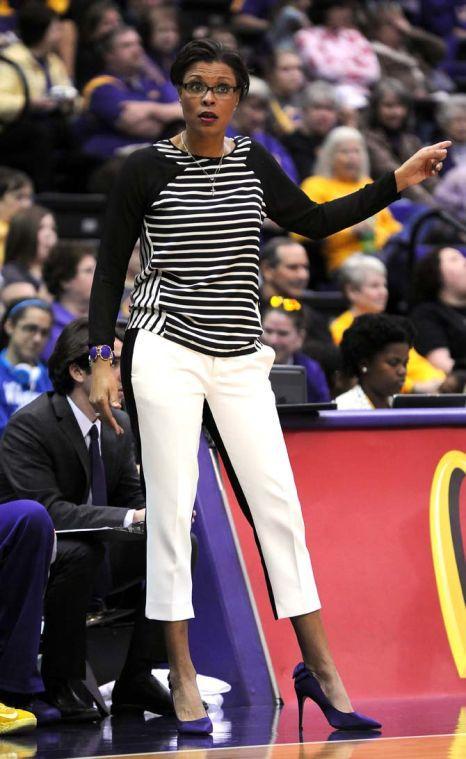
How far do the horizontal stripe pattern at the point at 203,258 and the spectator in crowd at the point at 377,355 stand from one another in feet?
7.80

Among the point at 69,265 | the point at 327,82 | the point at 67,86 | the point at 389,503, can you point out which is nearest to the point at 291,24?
the point at 327,82

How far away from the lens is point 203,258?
4004mm

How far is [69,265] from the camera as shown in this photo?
25.1 ft

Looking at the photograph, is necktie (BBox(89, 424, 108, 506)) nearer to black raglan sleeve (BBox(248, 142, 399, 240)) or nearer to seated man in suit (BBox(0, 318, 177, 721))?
seated man in suit (BBox(0, 318, 177, 721))

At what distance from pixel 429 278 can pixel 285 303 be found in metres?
1.37

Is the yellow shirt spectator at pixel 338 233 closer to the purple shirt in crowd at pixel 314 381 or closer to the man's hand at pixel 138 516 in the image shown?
the purple shirt in crowd at pixel 314 381

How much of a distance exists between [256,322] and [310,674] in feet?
3.02

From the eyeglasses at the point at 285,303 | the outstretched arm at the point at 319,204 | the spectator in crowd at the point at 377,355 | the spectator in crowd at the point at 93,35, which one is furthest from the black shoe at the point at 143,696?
the spectator in crowd at the point at 93,35

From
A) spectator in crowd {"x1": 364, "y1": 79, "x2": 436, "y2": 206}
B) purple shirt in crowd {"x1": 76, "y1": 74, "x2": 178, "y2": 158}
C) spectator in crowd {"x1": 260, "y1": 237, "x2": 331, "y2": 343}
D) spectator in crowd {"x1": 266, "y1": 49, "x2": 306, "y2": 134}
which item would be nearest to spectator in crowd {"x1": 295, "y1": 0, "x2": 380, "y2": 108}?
spectator in crowd {"x1": 364, "y1": 79, "x2": 436, "y2": 206}

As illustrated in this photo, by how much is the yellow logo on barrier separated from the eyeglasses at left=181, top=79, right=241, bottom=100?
5.50 feet

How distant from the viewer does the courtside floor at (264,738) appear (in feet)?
12.0

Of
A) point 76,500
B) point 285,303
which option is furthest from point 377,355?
point 76,500

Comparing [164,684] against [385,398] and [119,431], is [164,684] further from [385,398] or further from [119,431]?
[385,398]

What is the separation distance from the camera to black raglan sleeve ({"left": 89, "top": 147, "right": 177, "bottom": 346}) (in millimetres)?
4027
